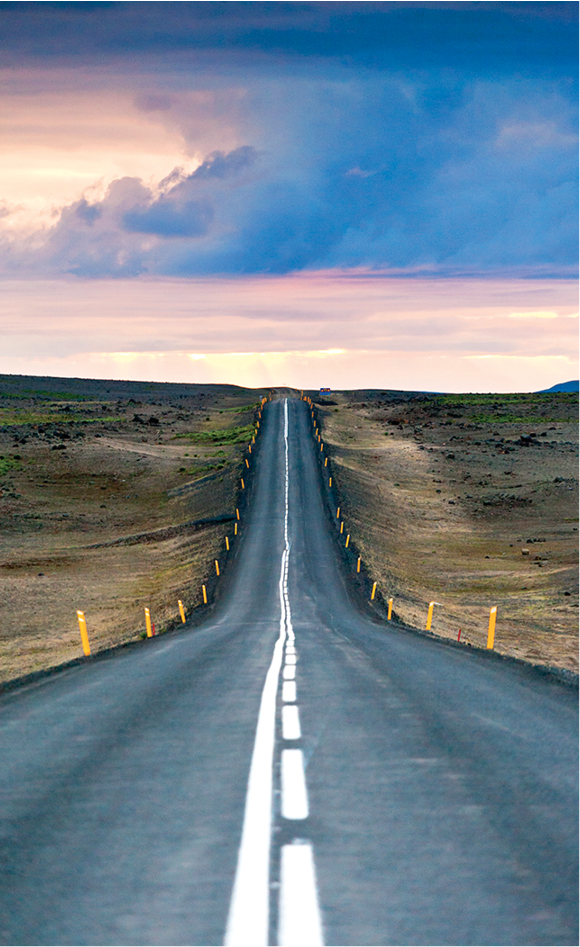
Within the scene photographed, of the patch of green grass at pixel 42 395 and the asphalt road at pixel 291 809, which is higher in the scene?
the patch of green grass at pixel 42 395

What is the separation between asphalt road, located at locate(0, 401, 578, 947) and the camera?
3834 millimetres

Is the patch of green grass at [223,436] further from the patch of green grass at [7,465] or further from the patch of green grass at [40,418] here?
the patch of green grass at [7,465]

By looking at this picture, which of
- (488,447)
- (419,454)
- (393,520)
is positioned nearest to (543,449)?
(488,447)

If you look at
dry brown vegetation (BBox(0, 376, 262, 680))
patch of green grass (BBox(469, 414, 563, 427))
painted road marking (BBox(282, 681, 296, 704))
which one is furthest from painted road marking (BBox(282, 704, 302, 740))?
patch of green grass (BBox(469, 414, 563, 427))

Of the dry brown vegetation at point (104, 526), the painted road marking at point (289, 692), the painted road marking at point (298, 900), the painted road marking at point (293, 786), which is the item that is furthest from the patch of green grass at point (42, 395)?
the painted road marking at point (298, 900)

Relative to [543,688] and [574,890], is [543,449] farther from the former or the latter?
[574,890]

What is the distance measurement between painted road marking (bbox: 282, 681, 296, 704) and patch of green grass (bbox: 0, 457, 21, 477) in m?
55.8

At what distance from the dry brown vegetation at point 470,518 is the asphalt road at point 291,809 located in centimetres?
1648

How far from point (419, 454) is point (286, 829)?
241 feet

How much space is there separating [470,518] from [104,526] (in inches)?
1104

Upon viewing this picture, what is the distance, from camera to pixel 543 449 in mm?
79000

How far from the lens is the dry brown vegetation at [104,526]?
28.5m

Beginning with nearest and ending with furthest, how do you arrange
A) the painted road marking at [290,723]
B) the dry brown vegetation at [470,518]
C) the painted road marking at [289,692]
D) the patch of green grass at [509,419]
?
the painted road marking at [290,723] < the painted road marking at [289,692] < the dry brown vegetation at [470,518] < the patch of green grass at [509,419]

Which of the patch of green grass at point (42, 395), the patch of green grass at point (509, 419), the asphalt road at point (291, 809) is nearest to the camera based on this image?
the asphalt road at point (291, 809)
